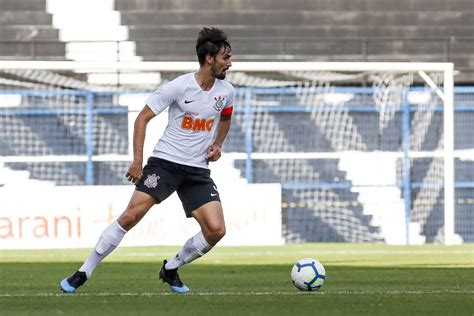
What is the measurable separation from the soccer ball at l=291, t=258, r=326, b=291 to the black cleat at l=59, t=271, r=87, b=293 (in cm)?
154

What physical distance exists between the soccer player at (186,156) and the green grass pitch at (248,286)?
350 millimetres

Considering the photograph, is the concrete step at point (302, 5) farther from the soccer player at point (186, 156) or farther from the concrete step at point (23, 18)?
the soccer player at point (186, 156)

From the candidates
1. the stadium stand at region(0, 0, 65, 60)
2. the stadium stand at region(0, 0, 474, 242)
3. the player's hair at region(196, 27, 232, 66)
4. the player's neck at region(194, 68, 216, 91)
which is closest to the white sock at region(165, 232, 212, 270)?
the player's neck at region(194, 68, 216, 91)

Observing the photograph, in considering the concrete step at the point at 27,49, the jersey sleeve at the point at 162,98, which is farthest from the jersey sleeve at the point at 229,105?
the concrete step at the point at 27,49

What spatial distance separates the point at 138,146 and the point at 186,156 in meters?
0.40

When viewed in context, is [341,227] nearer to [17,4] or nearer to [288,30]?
[288,30]

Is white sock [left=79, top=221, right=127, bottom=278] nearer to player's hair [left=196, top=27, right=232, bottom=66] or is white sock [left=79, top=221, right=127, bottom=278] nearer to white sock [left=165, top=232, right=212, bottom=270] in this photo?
white sock [left=165, top=232, right=212, bottom=270]

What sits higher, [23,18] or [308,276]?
[23,18]

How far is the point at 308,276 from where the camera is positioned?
8.07 m

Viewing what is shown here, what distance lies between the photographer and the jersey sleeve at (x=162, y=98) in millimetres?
7773

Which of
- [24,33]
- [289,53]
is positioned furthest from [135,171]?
[24,33]

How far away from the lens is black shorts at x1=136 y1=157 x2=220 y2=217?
7793 millimetres

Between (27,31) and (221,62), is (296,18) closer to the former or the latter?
(27,31)

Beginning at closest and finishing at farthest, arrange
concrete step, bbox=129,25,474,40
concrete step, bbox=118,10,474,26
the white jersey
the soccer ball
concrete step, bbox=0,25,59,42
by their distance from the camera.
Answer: the white jersey < the soccer ball < concrete step, bbox=0,25,59,42 < concrete step, bbox=129,25,474,40 < concrete step, bbox=118,10,474,26
